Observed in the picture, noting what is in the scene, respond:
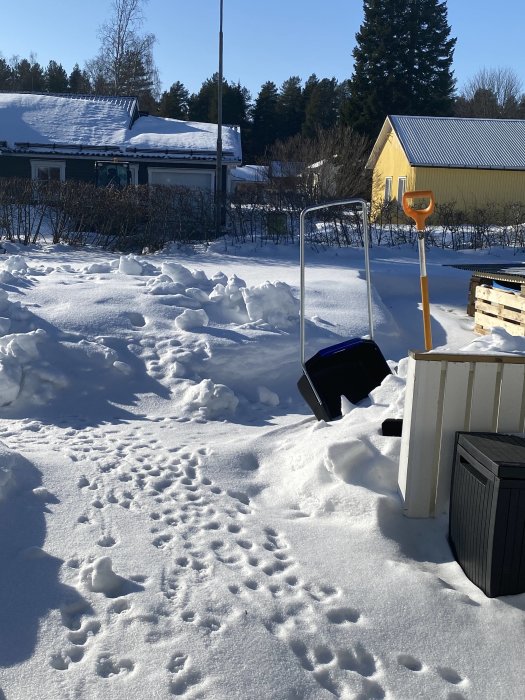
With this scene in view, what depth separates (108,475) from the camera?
4.58 meters

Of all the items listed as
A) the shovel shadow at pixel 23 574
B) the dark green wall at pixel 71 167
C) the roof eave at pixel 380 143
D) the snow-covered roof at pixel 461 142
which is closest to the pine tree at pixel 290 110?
the roof eave at pixel 380 143

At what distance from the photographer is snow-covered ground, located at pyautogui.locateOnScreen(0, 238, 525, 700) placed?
2.73 m

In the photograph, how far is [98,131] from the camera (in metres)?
28.2

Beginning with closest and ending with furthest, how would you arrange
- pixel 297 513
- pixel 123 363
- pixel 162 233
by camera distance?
pixel 297 513 → pixel 123 363 → pixel 162 233

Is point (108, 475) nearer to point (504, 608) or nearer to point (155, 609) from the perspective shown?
point (155, 609)

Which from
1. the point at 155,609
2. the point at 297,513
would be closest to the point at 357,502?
the point at 297,513

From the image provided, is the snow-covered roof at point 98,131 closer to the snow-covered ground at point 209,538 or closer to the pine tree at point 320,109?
the snow-covered ground at point 209,538

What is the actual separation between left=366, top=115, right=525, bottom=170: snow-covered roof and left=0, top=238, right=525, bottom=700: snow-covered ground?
2680 cm

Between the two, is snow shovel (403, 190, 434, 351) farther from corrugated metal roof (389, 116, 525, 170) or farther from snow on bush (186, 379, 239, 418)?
corrugated metal roof (389, 116, 525, 170)

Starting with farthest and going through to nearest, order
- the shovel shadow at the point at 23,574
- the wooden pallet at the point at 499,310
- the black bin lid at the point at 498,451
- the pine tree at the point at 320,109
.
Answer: the pine tree at the point at 320,109, the wooden pallet at the point at 499,310, the black bin lid at the point at 498,451, the shovel shadow at the point at 23,574

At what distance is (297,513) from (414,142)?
1251 inches

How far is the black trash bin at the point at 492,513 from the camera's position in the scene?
3037mm

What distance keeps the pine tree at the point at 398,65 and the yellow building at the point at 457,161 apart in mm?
11367

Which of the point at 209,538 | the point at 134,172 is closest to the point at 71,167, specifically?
the point at 134,172
